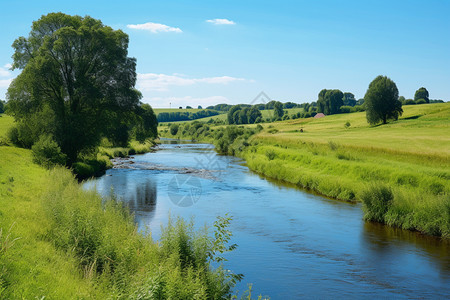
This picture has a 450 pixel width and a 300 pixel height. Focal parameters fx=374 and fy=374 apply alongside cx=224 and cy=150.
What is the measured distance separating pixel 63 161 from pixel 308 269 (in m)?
23.0

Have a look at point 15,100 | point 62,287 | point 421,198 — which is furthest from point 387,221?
point 15,100

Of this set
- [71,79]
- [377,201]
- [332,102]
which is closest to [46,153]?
[71,79]

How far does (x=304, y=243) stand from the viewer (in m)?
16.3

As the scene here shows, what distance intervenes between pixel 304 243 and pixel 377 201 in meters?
5.60

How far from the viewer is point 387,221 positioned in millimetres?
18797

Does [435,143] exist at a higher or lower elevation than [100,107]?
lower

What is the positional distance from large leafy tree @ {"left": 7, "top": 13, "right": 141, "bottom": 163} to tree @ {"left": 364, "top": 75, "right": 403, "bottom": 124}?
183 ft

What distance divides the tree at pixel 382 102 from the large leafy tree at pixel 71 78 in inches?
2199

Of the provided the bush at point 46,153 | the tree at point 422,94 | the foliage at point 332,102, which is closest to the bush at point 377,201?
the bush at point 46,153

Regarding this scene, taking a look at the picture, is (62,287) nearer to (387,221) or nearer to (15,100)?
(387,221)

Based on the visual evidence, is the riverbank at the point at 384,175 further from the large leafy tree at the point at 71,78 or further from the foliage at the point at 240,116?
the foliage at the point at 240,116

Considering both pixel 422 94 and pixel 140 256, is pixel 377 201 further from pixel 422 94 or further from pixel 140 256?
pixel 422 94

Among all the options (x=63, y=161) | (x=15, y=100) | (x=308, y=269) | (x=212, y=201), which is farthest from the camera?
(x=15, y=100)

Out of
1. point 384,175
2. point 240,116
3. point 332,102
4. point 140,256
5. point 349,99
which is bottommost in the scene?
point 140,256
